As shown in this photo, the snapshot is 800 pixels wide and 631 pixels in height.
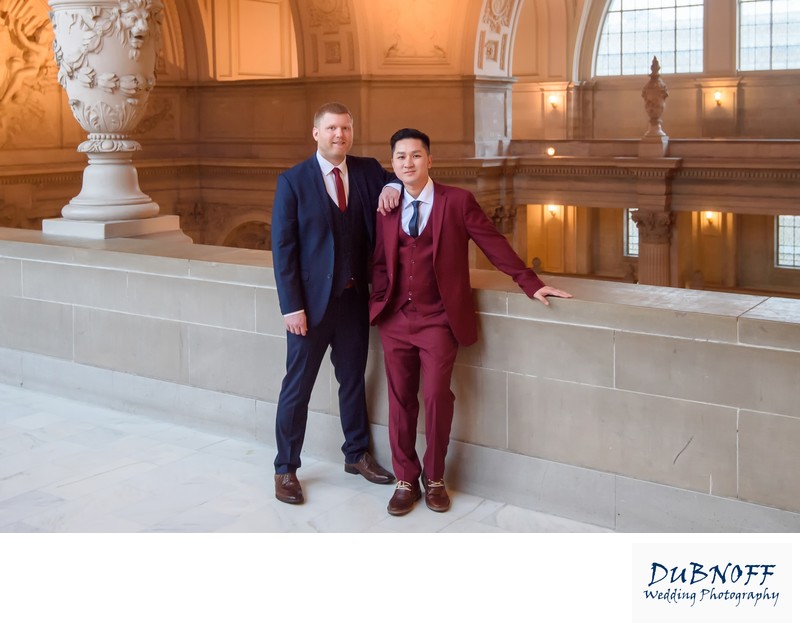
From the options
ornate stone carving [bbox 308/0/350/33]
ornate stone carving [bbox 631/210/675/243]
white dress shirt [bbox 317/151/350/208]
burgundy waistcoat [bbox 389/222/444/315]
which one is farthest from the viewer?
ornate stone carving [bbox 631/210/675/243]

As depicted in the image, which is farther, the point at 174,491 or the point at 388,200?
the point at 174,491

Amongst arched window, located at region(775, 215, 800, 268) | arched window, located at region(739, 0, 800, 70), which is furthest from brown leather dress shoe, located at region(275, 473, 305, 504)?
arched window, located at region(739, 0, 800, 70)

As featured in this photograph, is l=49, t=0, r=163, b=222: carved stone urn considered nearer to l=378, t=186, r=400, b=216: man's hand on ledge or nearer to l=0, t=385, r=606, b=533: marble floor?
l=0, t=385, r=606, b=533: marble floor

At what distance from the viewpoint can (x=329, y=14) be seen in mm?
19125

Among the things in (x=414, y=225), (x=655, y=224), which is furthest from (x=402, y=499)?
(x=655, y=224)

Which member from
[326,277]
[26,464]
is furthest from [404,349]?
[26,464]

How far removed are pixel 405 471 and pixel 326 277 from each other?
37.8 inches

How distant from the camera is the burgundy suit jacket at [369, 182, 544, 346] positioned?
462cm

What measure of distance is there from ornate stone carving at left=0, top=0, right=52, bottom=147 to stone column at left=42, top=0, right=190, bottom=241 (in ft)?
37.2

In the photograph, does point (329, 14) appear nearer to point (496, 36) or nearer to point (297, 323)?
point (496, 36)

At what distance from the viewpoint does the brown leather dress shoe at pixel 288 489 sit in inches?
196

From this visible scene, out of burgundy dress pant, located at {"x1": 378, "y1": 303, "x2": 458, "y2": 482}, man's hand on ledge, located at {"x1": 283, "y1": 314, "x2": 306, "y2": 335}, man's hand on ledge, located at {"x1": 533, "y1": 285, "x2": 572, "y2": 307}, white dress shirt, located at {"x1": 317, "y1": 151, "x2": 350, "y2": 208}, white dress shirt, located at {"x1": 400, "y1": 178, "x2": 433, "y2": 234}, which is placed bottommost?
burgundy dress pant, located at {"x1": 378, "y1": 303, "x2": 458, "y2": 482}

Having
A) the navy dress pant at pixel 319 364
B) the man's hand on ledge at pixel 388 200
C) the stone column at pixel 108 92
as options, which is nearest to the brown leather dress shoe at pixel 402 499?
the navy dress pant at pixel 319 364

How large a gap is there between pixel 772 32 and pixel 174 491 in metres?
25.6
